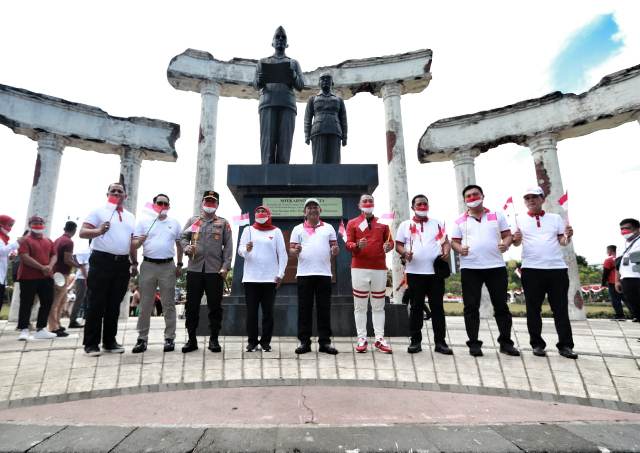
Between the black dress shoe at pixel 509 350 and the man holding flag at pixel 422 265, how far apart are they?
1.70 ft

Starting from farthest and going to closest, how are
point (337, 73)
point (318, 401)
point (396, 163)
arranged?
1. point (337, 73)
2. point (396, 163)
3. point (318, 401)

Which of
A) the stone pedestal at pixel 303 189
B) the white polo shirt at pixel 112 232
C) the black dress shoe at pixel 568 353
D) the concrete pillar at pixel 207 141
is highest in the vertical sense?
the concrete pillar at pixel 207 141

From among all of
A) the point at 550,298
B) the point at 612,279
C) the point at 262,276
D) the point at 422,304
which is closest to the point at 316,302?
the point at 262,276

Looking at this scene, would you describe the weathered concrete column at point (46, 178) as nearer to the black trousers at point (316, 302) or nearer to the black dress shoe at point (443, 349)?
the black trousers at point (316, 302)

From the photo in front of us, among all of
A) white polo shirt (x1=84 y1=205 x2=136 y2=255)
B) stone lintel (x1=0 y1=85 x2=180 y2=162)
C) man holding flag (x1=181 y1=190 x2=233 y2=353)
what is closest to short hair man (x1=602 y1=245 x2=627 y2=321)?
man holding flag (x1=181 y1=190 x2=233 y2=353)

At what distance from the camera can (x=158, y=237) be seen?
381 centimetres

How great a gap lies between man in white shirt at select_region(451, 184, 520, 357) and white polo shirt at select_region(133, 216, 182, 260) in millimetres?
3072

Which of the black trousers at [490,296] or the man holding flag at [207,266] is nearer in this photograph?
the black trousers at [490,296]

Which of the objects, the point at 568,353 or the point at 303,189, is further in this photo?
the point at 303,189

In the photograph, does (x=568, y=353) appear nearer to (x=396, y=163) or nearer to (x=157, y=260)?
(x=157, y=260)

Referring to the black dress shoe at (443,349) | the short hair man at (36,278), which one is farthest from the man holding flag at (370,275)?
the short hair man at (36,278)

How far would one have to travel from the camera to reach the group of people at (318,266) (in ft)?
11.6

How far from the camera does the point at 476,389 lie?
8.20 ft

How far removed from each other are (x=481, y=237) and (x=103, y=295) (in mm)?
3977
